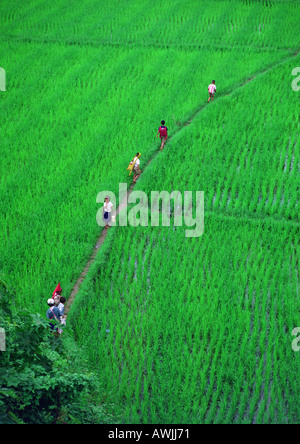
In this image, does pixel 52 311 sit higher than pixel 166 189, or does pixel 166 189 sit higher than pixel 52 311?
pixel 166 189

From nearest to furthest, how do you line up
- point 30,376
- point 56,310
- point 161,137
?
point 30,376 < point 56,310 < point 161,137

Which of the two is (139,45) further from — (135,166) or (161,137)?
(135,166)

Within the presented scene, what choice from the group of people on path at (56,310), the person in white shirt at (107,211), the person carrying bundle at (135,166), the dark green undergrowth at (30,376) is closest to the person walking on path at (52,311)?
the group of people on path at (56,310)

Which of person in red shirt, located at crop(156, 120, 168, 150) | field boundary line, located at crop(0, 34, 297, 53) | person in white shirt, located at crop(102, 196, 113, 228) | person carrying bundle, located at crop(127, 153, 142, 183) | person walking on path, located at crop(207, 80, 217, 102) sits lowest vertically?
person in white shirt, located at crop(102, 196, 113, 228)

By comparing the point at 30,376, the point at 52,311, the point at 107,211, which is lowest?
the point at 30,376

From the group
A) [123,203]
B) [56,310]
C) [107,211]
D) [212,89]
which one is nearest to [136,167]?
[123,203]

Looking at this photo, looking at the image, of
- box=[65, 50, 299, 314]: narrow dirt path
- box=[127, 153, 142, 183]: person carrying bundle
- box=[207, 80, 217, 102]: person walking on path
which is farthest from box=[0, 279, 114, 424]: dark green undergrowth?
box=[207, 80, 217, 102]: person walking on path

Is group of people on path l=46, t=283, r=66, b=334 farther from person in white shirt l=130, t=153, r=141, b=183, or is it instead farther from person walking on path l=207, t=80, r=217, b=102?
person walking on path l=207, t=80, r=217, b=102

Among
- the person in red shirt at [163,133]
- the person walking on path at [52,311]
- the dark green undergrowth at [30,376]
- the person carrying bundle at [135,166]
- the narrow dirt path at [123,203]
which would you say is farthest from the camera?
the person in red shirt at [163,133]

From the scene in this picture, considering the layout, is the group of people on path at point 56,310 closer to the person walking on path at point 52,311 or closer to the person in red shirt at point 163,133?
the person walking on path at point 52,311
